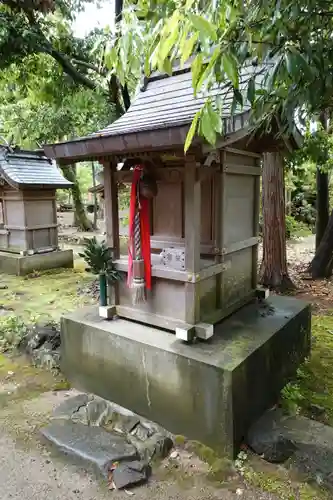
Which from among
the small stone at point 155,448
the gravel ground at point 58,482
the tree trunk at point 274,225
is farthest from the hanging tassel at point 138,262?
the tree trunk at point 274,225

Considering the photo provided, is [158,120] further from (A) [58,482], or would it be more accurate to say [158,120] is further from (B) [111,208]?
(A) [58,482]

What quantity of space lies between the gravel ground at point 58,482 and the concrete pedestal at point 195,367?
40 cm

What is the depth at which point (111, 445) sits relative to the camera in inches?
118

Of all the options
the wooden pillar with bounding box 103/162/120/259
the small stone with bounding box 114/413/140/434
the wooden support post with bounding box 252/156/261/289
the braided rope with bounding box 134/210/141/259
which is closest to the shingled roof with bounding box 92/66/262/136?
the wooden pillar with bounding box 103/162/120/259

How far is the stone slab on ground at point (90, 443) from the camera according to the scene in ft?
9.36

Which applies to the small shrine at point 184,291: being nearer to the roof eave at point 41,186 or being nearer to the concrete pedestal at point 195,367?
the concrete pedestal at point 195,367

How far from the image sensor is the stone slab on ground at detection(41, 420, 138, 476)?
9.36 ft

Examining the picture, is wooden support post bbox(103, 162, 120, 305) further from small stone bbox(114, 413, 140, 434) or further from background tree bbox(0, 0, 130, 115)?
background tree bbox(0, 0, 130, 115)

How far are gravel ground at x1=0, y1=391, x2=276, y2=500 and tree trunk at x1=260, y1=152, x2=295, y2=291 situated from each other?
16.1 feet

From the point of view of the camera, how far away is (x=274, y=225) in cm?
692

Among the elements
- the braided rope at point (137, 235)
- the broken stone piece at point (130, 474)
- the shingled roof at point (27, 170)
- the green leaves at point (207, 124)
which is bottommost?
the broken stone piece at point (130, 474)

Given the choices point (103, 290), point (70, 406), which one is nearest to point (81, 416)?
point (70, 406)

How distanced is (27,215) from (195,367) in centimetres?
695

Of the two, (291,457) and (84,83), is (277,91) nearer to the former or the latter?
(291,457)
